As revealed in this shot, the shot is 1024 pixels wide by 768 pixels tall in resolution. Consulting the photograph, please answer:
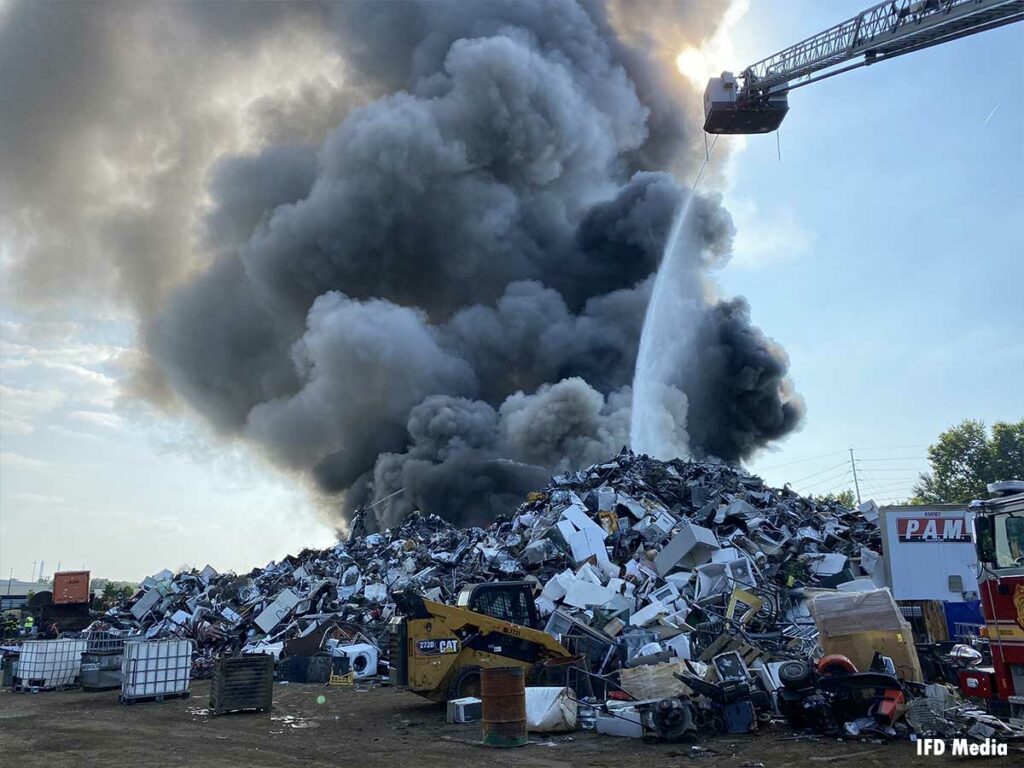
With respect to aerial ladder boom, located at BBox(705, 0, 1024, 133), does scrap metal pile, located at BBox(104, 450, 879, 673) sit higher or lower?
lower

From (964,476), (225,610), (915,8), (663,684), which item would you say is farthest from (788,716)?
(964,476)

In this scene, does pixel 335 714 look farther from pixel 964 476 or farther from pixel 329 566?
pixel 964 476

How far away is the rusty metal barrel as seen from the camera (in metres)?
9.40

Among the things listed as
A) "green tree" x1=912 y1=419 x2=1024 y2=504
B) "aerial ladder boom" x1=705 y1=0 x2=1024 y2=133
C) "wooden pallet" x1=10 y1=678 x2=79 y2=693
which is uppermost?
"aerial ladder boom" x1=705 y1=0 x2=1024 y2=133

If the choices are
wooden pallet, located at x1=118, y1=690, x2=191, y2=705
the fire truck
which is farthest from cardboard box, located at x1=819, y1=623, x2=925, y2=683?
wooden pallet, located at x1=118, y1=690, x2=191, y2=705

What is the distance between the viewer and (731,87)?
120 ft

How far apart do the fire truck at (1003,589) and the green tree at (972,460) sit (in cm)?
5439

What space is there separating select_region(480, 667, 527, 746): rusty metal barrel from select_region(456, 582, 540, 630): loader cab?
2.98 metres

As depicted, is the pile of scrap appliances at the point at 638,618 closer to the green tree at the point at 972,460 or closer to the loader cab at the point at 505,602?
the loader cab at the point at 505,602

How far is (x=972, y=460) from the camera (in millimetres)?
58438

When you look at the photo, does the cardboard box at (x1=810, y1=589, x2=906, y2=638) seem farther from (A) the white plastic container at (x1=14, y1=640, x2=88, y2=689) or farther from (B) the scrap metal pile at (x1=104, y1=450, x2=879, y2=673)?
(A) the white plastic container at (x1=14, y1=640, x2=88, y2=689)

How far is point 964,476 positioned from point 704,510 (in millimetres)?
47131

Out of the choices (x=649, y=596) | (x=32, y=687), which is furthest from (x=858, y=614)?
(x=32, y=687)

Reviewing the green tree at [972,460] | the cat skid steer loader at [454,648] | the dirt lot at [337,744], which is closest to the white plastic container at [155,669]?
the dirt lot at [337,744]
